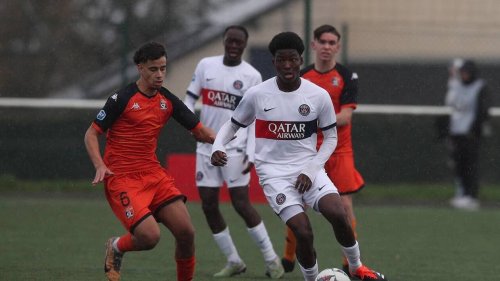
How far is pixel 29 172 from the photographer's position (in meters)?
17.3

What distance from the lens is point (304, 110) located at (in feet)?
27.5

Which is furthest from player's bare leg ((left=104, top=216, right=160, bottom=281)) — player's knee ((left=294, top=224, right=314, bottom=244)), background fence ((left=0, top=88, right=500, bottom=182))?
background fence ((left=0, top=88, right=500, bottom=182))

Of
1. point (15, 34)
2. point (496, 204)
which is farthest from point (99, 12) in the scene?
point (496, 204)

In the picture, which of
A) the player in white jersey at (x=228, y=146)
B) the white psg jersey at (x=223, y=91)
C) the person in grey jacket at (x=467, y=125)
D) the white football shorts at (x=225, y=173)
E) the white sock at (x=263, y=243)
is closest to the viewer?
the white sock at (x=263, y=243)

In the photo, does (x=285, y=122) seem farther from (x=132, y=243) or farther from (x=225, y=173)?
(x=225, y=173)

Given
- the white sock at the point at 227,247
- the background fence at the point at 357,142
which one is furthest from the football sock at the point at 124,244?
the background fence at the point at 357,142

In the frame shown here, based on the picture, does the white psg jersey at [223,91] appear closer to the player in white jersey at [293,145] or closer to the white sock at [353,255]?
the player in white jersey at [293,145]

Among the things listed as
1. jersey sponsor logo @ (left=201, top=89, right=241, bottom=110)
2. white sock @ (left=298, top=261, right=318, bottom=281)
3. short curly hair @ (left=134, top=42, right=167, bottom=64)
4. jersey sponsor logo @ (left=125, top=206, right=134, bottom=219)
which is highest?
short curly hair @ (left=134, top=42, right=167, bottom=64)

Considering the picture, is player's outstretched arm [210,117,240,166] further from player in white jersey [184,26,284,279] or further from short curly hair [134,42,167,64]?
player in white jersey [184,26,284,279]

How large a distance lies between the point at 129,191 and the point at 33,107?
9178mm

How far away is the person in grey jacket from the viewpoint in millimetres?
16875

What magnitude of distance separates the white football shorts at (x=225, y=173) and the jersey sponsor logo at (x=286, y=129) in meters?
2.00

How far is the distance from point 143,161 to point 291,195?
3.72 feet

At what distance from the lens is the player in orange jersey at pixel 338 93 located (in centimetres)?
995
